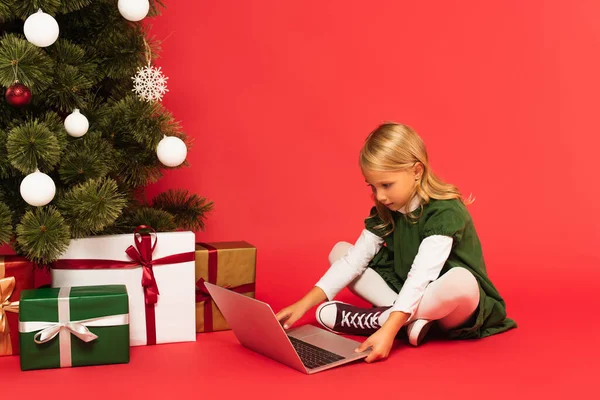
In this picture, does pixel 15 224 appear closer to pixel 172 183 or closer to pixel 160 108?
pixel 160 108

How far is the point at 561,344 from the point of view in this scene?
6.90 ft

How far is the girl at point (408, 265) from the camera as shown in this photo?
79.2 inches

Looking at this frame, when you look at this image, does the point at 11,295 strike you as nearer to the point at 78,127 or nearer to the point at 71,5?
the point at 78,127

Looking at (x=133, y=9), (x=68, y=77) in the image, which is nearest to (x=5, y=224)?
(x=68, y=77)

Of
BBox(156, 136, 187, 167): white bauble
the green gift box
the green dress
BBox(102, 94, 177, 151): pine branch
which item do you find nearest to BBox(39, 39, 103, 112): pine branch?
BBox(102, 94, 177, 151): pine branch

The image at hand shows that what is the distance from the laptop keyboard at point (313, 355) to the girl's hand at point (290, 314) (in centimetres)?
10

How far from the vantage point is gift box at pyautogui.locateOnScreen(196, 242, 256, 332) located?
7.30 ft

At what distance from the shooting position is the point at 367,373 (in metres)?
1.87

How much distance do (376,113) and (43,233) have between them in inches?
63.4

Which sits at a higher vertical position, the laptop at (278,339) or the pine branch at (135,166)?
the pine branch at (135,166)

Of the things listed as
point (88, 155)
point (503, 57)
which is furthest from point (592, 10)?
point (88, 155)

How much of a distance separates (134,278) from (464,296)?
86 centimetres

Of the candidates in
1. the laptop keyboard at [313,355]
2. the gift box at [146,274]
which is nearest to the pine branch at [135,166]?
the gift box at [146,274]

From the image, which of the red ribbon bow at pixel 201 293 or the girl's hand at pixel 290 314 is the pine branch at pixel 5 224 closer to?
the red ribbon bow at pixel 201 293
